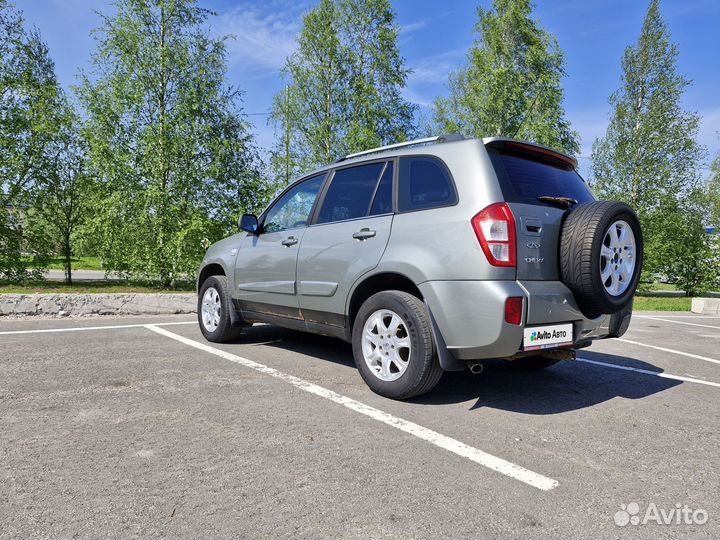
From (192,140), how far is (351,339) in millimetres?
12295

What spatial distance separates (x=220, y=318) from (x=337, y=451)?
135 inches

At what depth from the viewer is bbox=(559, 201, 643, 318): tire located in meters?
3.32

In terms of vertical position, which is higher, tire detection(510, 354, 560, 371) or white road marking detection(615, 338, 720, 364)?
tire detection(510, 354, 560, 371)

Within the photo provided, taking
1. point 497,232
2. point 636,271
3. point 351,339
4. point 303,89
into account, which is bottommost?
point 351,339

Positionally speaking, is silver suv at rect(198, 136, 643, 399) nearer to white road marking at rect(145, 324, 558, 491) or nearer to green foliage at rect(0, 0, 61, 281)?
white road marking at rect(145, 324, 558, 491)

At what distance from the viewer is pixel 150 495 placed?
213 centimetres

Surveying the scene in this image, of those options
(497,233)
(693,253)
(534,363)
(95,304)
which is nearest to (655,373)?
(534,363)

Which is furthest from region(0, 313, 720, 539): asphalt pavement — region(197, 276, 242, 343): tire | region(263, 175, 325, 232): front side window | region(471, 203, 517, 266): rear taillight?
region(263, 175, 325, 232): front side window

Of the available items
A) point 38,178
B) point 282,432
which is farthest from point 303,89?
point 282,432

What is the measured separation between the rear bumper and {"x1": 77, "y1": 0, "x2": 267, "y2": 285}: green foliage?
40.1 feet

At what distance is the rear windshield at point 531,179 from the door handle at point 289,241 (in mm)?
2071

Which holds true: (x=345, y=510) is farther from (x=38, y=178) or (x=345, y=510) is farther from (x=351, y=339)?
(x=38, y=178)

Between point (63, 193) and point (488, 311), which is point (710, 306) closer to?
point (488, 311)

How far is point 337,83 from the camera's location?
20203 millimetres
